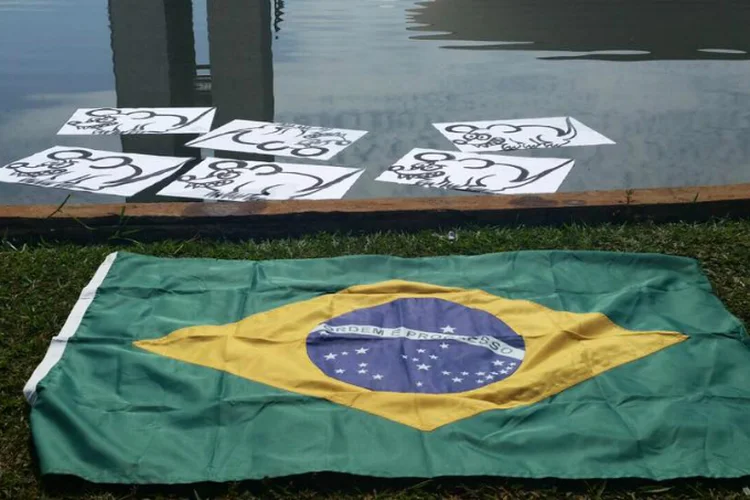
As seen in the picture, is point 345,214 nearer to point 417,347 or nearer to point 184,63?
point 417,347

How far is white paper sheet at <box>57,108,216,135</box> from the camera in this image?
140 inches

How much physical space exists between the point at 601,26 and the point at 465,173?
12.1 ft

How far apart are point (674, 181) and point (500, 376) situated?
152 cm

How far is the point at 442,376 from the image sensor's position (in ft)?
6.18

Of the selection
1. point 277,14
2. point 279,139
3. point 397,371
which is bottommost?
point 397,371

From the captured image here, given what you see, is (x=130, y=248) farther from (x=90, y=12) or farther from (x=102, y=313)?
(x=90, y=12)

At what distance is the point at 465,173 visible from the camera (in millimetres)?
3107

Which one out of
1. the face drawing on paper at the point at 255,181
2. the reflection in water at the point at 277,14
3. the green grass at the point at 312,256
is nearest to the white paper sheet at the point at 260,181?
the face drawing on paper at the point at 255,181

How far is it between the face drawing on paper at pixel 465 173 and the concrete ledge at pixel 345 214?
9.5 inches

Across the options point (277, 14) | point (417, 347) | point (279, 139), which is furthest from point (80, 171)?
point (277, 14)

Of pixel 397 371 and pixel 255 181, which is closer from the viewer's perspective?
pixel 397 371

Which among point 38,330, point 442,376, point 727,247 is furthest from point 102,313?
point 727,247

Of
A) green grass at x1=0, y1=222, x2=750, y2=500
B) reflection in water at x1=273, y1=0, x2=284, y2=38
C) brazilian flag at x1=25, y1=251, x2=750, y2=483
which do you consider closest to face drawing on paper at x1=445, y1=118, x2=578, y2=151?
green grass at x1=0, y1=222, x2=750, y2=500

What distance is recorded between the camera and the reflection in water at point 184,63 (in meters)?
3.83
